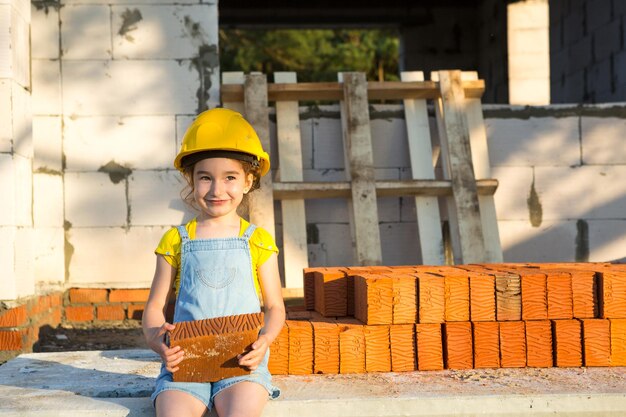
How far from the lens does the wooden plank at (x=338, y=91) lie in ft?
21.4

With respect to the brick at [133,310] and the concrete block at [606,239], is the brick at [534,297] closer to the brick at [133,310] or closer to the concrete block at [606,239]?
the concrete block at [606,239]

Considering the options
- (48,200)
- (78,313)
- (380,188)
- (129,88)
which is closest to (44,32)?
(129,88)

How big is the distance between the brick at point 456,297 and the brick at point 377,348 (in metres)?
0.30

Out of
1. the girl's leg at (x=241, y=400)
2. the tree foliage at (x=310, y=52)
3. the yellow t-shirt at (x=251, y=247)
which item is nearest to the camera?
the girl's leg at (x=241, y=400)

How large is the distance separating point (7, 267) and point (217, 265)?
280 centimetres

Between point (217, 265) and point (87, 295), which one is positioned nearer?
point (217, 265)

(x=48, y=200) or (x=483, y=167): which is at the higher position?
(x=483, y=167)

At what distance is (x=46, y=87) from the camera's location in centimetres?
641

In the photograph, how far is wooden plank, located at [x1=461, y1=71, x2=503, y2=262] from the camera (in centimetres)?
646

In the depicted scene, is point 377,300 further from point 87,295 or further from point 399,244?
point 87,295

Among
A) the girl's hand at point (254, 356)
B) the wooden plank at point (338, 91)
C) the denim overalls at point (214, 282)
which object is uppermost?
the wooden plank at point (338, 91)

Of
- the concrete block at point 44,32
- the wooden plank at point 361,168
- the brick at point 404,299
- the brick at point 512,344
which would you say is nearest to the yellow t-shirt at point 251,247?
the brick at point 404,299

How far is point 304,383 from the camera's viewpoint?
3574 millimetres

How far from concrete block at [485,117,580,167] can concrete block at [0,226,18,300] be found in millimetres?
3737
